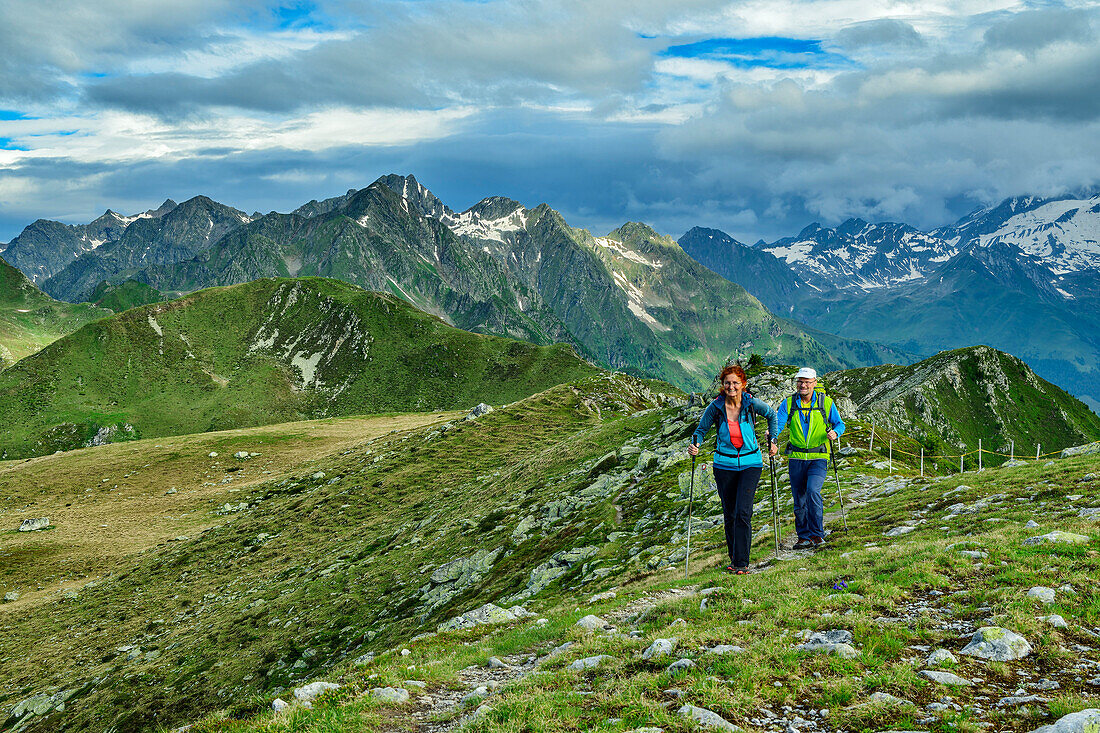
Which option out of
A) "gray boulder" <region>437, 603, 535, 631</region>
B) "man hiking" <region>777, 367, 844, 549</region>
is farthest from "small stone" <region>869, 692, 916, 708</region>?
"gray boulder" <region>437, 603, 535, 631</region>

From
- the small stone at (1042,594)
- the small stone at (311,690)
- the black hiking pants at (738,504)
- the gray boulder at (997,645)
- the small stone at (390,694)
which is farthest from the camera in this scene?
the black hiking pants at (738,504)

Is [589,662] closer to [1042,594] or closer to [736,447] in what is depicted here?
[736,447]

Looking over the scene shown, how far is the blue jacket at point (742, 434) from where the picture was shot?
1622cm

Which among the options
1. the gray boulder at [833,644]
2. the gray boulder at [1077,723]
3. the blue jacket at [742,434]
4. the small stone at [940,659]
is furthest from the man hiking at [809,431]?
the gray boulder at [1077,723]

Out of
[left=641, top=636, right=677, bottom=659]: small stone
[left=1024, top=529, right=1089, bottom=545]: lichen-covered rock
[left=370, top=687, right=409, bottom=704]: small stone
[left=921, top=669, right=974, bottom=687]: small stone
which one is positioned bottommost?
[left=370, top=687, right=409, bottom=704]: small stone

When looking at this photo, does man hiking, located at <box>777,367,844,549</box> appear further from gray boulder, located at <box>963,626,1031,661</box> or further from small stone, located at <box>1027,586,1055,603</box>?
gray boulder, located at <box>963,626,1031,661</box>

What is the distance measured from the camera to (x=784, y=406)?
18359mm

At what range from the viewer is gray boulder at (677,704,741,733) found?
7.98 metres

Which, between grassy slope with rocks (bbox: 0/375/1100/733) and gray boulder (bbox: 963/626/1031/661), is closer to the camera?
grassy slope with rocks (bbox: 0/375/1100/733)

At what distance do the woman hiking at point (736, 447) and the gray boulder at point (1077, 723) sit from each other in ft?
30.7

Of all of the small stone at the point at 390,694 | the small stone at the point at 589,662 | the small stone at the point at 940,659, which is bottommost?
the small stone at the point at 390,694

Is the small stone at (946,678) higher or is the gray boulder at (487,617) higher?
the small stone at (946,678)

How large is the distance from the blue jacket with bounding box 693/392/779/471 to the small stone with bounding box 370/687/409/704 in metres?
9.54

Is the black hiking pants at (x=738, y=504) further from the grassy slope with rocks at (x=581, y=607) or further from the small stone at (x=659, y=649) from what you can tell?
the small stone at (x=659, y=649)
